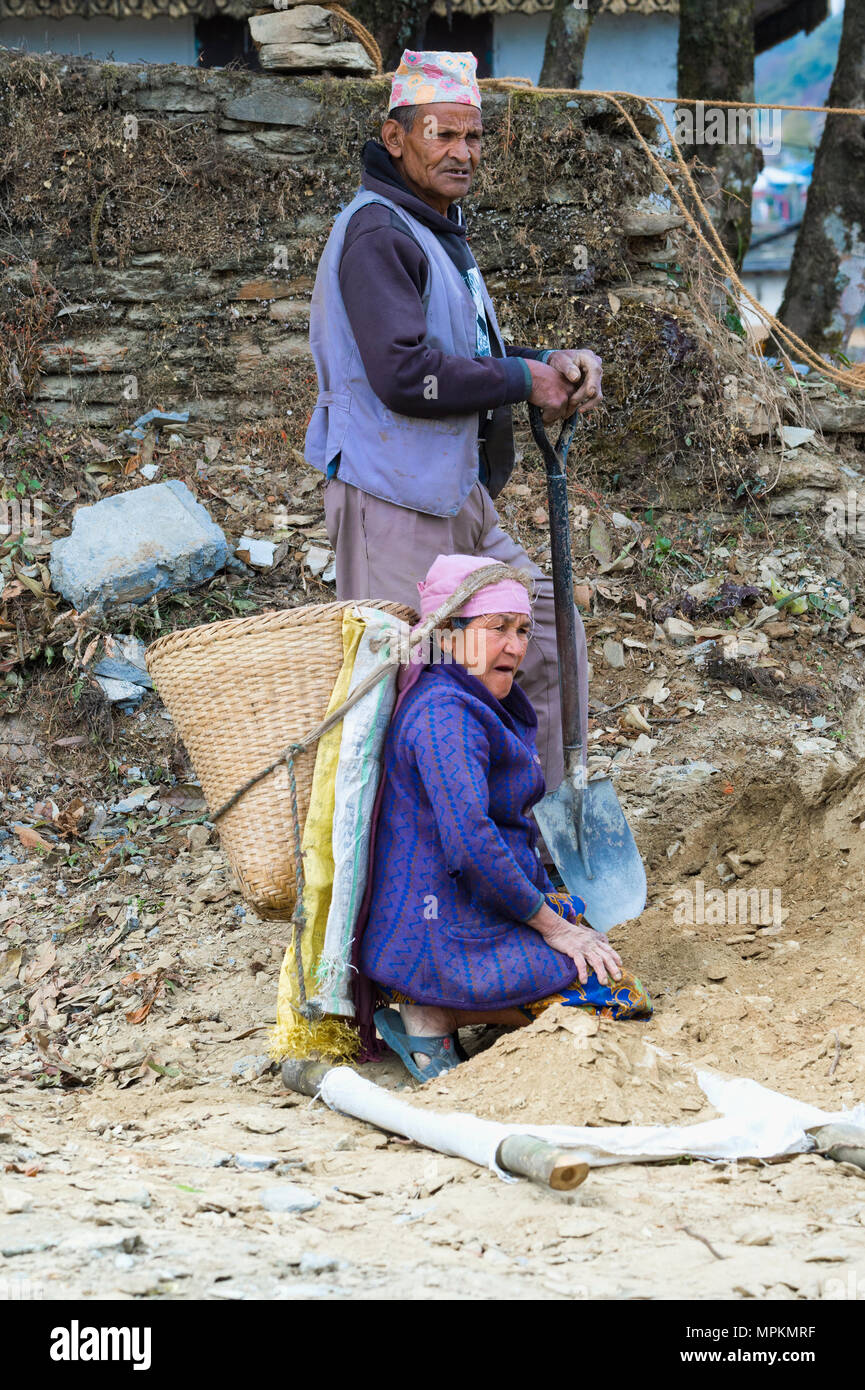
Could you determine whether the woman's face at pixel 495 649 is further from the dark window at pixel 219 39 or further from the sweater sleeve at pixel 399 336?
the dark window at pixel 219 39

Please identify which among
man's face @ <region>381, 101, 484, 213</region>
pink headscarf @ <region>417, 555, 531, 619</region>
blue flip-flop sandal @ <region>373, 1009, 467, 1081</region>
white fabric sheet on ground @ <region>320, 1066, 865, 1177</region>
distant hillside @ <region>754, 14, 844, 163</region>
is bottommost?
blue flip-flop sandal @ <region>373, 1009, 467, 1081</region>

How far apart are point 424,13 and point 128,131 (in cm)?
277

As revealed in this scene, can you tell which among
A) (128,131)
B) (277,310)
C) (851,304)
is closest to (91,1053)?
(277,310)

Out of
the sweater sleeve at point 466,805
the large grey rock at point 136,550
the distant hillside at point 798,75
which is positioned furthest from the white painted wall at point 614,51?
the distant hillside at point 798,75

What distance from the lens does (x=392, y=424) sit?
3316mm

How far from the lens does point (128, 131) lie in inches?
243

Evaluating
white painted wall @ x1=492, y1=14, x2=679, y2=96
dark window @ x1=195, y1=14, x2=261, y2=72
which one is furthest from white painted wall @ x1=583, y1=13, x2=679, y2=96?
dark window @ x1=195, y1=14, x2=261, y2=72

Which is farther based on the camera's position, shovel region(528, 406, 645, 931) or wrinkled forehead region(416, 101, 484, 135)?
shovel region(528, 406, 645, 931)

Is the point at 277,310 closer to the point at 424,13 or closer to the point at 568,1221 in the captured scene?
the point at 424,13

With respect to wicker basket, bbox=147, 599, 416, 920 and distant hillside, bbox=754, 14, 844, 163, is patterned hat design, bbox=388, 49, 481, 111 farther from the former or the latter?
distant hillside, bbox=754, 14, 844, 163

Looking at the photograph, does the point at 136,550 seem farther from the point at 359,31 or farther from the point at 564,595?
the point at 359,31

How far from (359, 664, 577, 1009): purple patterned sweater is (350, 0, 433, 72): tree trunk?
596 cm

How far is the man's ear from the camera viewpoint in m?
3.37

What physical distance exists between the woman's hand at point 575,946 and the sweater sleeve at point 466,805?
0.04 meters
